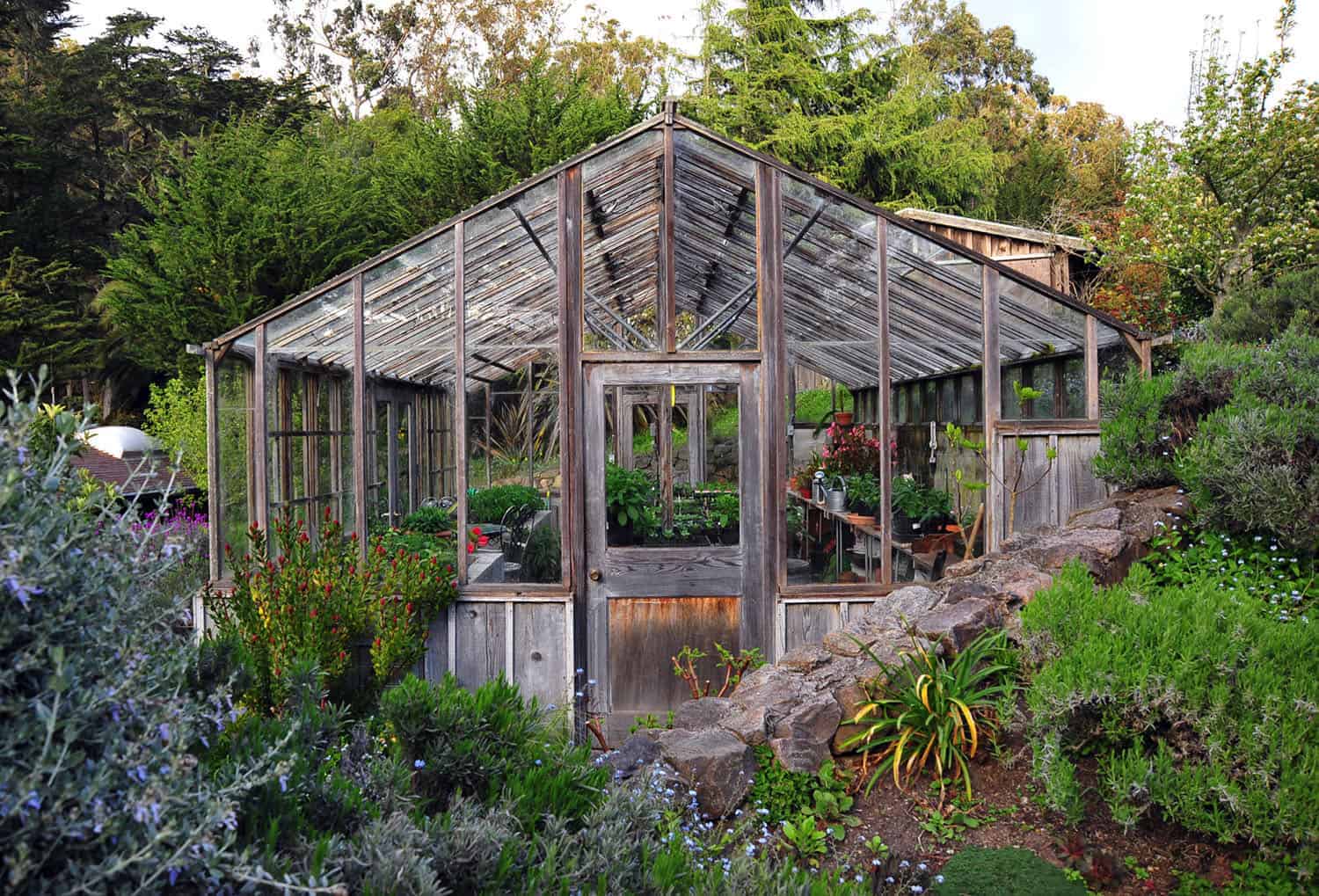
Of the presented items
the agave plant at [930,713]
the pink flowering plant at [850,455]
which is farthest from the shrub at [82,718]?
the pink flowering plant at [850,455]

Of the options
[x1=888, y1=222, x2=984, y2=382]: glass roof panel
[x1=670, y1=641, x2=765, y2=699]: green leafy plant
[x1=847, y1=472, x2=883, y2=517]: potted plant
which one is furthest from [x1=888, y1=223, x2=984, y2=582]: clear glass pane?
[x1=670, y1=641, x2=765, y2=699]: green leafy plant

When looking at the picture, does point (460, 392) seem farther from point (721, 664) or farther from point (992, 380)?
point (992, 380)

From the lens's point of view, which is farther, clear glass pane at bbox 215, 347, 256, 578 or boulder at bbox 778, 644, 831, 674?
clear glass pane at bbox 215, 347, 256, 578

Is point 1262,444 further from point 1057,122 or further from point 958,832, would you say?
point 1057,122

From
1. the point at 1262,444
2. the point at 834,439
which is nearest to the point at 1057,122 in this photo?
the point at 834,439

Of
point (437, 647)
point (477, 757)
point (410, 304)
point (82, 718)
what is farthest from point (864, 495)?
point (82, 718)

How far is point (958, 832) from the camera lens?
3.38 metres

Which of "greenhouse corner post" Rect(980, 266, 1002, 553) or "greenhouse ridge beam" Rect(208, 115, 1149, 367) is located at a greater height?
"greenhouse ridge beam" Rect(208, 115, 1149, 367)

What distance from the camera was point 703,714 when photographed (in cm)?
423

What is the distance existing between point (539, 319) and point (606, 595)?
3972 mm

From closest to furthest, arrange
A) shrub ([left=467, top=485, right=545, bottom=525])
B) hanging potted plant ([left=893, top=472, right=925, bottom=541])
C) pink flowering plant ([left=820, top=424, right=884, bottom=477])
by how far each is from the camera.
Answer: hanging potted plant ([left=893, top=472, right=925, bottom=541]) → pink flowering plant ([left=820, top=424, right=884, bottom=477]) → shrub ([left=467, top=485, right=545, bottom=525])

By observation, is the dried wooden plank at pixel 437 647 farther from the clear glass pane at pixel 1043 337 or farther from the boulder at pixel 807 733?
the clear glass pane at pixel 1043 337

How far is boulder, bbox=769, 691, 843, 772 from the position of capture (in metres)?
3.75

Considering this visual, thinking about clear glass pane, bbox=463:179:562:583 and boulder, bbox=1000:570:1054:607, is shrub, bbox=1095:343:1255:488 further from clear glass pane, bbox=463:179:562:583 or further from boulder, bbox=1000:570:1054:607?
clear glass pane, bbox=463:179:562:583
